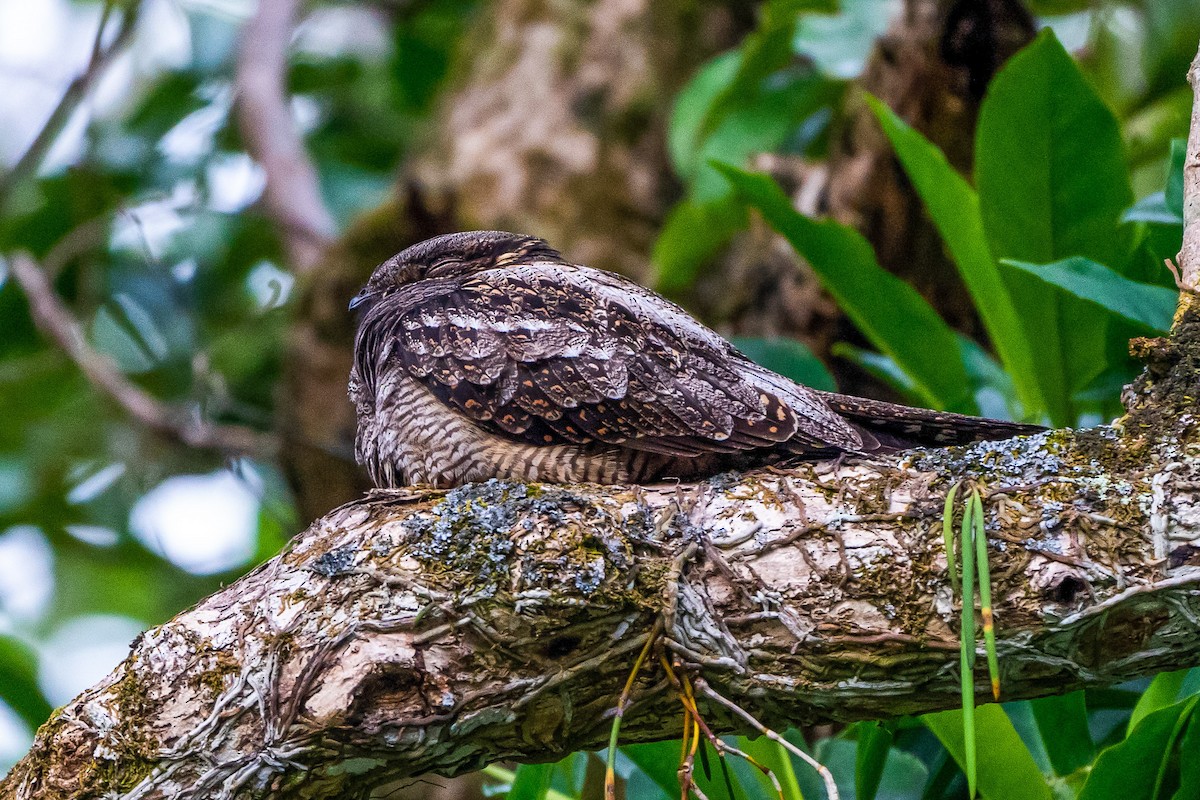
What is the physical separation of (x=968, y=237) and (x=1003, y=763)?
1.61 m

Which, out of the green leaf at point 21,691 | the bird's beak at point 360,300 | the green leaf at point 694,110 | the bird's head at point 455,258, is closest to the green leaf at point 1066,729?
the bird's head at point 455,258

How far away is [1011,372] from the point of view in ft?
11.8

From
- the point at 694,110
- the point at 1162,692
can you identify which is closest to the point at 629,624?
the point at 1162,692

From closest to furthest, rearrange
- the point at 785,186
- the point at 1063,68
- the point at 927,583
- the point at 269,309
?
the point at 927,583
the point at 1063,68
the point at 785,186
the point at 269,309

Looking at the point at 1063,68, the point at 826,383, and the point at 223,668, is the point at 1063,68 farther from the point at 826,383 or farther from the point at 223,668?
the point at 223,668

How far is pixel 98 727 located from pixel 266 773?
1.13ft

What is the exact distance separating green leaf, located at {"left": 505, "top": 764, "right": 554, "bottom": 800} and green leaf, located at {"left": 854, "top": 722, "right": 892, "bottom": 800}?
733 millimetres

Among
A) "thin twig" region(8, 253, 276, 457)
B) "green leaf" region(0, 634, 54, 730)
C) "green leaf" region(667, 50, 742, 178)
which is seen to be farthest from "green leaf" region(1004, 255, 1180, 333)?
"thin twig" region(8, 253, 276, 457)

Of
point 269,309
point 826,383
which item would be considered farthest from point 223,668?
point 269,309

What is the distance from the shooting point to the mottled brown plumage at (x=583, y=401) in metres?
2.64

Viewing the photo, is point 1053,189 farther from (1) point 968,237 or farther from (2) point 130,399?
(2) point 130,399

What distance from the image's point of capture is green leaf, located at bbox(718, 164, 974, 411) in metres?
3.60

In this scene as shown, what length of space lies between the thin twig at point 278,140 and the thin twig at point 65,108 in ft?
2.35

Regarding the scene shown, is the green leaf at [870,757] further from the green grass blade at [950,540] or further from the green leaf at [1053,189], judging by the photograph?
the green leaf at [1053,189]
